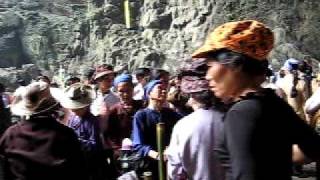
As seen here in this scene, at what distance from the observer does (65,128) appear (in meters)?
3.52

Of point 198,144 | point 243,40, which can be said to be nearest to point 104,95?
point 198,144

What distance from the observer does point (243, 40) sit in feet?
6.84

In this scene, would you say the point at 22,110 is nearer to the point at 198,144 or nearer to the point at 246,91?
the point at 198,144

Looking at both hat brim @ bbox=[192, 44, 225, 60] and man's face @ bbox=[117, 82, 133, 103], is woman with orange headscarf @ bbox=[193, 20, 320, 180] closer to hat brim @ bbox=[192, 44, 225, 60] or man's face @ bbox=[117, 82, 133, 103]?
hat brim @ bbox=[192, 44, 225, 60]

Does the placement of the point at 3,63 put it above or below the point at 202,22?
below

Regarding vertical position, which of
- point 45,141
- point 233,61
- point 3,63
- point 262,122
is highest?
point 233,61

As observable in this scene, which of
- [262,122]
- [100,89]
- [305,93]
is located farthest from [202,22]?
[262,122]

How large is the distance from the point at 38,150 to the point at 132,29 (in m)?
33.2

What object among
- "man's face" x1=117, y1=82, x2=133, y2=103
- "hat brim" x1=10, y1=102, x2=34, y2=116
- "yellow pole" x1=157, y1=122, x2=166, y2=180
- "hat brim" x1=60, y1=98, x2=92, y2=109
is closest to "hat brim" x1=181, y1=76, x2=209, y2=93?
"yellow pole" x1=157, y1=122, x2=166, y2=180

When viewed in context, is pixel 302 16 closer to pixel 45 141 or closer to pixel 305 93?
pixel 305 93

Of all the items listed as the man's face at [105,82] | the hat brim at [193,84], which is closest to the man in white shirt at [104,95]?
the man's face at [105,82]

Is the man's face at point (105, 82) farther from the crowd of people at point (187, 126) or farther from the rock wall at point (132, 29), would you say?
the rock wall at point (132, 29)

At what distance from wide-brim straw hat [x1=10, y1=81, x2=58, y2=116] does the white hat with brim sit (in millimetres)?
1366

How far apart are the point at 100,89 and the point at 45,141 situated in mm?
3248
